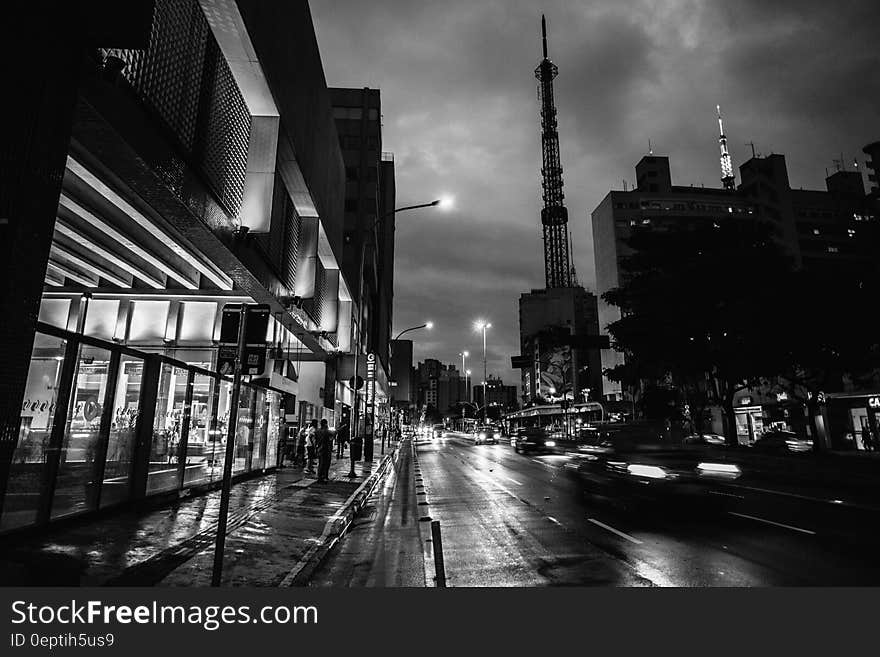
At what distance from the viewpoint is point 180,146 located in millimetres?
9453

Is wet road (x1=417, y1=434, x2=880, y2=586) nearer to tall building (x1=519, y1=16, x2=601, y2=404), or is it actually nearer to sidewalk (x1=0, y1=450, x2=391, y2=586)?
sidewalk (x1=0, y1=450, x2=391, y2=586)

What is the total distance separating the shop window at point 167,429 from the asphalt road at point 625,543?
5.11 metres

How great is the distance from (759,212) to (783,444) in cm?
7293

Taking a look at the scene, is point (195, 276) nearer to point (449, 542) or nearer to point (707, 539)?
point (449, 542)

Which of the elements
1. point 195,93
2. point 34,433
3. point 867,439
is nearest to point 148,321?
point 195,93

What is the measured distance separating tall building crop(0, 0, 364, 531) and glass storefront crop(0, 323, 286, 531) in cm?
4

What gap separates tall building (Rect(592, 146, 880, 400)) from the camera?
86.1 m

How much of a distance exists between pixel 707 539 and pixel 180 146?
1198cm

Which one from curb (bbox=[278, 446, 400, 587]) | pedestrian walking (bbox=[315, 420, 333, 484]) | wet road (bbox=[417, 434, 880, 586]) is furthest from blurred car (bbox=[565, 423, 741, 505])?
pedestrian walking (bbox=[315, 420, 333, 484])

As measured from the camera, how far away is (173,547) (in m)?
7.43

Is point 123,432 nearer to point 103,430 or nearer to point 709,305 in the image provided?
point 103,430

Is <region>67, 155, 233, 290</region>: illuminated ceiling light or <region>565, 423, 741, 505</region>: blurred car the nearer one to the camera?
<region>67, 155, 233, 290</region>: illuminated ceiling light

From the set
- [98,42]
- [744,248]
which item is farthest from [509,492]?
[744,248]

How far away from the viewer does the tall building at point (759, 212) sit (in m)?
86.1
